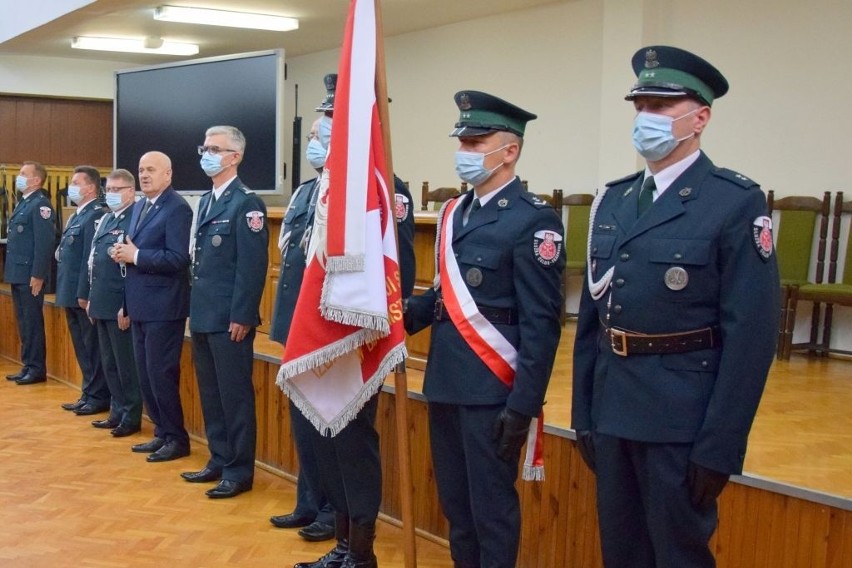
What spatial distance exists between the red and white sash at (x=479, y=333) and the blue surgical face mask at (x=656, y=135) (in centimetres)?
70

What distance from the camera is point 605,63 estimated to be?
23.4 feet

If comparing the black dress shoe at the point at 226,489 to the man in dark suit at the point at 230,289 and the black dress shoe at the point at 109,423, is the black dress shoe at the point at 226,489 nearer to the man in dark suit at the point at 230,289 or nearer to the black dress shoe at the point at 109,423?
the man in dark suit at the point at 230,289

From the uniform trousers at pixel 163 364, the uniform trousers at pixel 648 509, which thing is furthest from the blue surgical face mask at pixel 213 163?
the uniform trousers at pixel 648 509

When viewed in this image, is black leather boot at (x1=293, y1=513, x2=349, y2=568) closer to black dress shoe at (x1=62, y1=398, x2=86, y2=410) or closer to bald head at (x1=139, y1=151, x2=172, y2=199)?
bald head at (x1=139, y1=151, x2=172, y2=199)

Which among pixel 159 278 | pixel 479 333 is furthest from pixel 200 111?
pixel 479 333

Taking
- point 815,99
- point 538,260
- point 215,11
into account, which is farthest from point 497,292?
point 215,11

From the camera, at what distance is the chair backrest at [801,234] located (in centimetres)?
589

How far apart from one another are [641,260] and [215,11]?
6.84 m

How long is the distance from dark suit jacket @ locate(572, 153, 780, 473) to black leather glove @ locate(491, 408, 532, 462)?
325 millimetres

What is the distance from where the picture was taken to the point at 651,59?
2.07 metres

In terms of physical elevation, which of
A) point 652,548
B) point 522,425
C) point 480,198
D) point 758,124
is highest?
point 758,124

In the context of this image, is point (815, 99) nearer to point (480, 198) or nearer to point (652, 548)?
point (480, 198)

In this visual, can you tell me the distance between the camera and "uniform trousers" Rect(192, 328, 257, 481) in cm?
405

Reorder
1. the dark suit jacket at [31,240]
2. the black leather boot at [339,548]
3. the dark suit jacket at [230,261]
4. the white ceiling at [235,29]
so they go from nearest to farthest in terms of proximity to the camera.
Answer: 1. the black leather boot at [339,548]
2. the dark suit jacket at [230,261]
3. the dark suit jacket at [31,240]
4. the white ceiling at [235,29]
